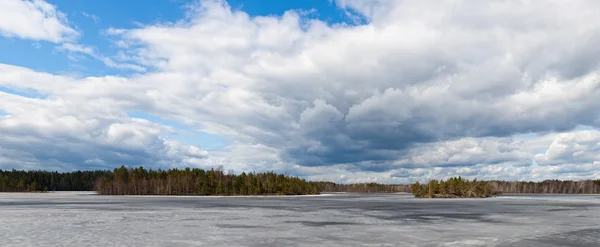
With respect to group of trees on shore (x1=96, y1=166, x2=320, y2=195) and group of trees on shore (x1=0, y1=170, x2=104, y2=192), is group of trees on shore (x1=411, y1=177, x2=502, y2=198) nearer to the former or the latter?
group of trees on shore (x1=96, y1=166, x2=320, y2=195)

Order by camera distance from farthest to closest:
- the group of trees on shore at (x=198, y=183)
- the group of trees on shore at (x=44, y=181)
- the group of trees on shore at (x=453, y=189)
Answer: the group of trees on shore at (x=44, y=181) → the group of trees on shore at (x=198, y=183) → the group of trees on shore at (x=453, y=189)

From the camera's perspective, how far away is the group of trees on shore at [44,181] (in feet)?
520

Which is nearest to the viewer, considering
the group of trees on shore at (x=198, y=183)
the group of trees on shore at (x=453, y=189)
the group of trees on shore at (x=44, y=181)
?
the group of trees on shore at (x=453, y=189)

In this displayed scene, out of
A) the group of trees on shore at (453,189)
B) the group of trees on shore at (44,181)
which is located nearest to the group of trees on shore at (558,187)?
the group of trees on shore at (453,189)

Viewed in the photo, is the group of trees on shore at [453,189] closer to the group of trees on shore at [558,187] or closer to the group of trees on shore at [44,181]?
the group of trees on shore at [558,187]

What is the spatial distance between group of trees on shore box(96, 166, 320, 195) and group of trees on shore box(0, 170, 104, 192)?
6540cm

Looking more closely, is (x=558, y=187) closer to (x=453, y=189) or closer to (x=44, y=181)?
(x=453, y=189)

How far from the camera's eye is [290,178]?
368ft

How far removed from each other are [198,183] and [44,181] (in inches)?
4027

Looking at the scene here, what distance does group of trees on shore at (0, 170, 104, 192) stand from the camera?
15862 centimetres

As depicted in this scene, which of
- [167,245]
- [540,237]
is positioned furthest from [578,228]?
[167,245]

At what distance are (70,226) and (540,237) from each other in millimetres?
21019

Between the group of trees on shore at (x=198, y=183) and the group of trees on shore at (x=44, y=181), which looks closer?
the group of trees on shore at (x=198, y=183)

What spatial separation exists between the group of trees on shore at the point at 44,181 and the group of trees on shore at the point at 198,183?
65.4m
